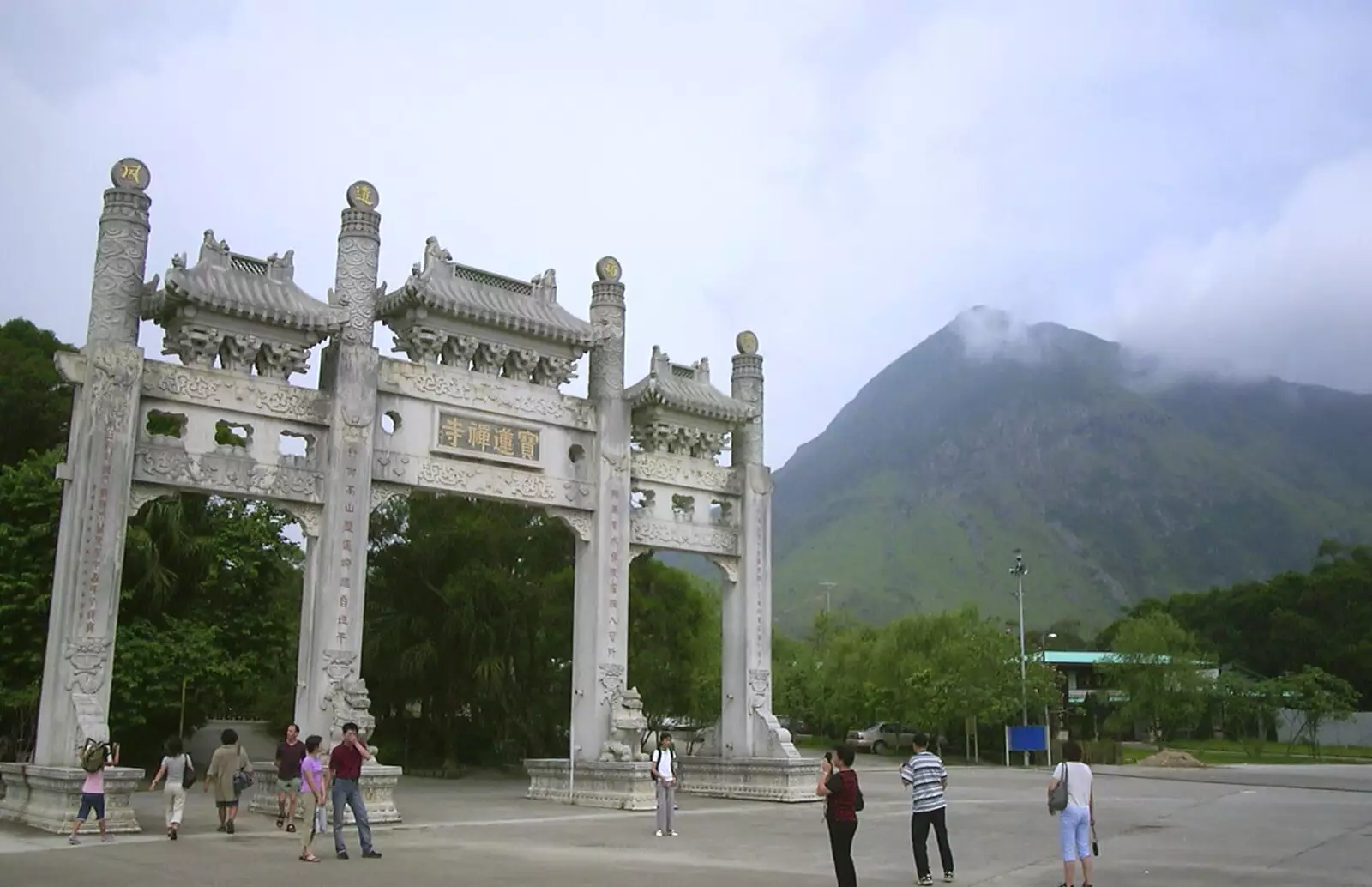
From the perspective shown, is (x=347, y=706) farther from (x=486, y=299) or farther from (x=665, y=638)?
(x=665, y=638)

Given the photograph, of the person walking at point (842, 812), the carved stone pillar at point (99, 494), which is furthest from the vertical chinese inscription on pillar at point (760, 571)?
the person walking at point (842, 812)

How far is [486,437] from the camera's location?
15.6 metres

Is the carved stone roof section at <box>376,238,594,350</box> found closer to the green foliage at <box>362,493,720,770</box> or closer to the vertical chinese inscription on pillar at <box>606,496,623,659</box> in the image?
the vertical chinese inscription on pillar at <box>606,496,623,659</box>

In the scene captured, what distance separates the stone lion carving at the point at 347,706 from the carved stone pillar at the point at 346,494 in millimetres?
12

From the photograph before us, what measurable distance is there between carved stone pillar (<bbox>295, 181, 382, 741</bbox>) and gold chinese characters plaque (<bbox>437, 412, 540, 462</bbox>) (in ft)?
3.55

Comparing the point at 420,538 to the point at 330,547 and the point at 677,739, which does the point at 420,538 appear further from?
the point at 677,739

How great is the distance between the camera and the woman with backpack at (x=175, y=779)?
10.9m

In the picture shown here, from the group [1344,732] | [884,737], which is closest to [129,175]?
Result: [884,737]

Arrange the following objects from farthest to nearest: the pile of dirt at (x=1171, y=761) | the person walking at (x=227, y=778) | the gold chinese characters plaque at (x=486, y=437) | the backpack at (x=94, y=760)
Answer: the pile of dirt at (x=1171, y=761)
the gold chinese characters plaque at (x=486, y=437)
the person walking at (x=227, y=778)
the backpack at (x=94, y=760)

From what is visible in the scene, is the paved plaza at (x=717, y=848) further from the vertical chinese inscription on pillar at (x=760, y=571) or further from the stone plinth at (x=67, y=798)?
the vertical chinese inscription on pillar at (x=760, y=571)

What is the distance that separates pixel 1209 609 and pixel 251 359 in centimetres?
5392

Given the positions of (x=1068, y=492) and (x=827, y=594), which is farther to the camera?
(x=1068, y=492)

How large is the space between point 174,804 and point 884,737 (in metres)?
33.3

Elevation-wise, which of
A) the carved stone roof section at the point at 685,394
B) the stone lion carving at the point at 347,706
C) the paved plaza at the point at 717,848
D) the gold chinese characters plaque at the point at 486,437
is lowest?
the paved plaza at the point at 717,848
